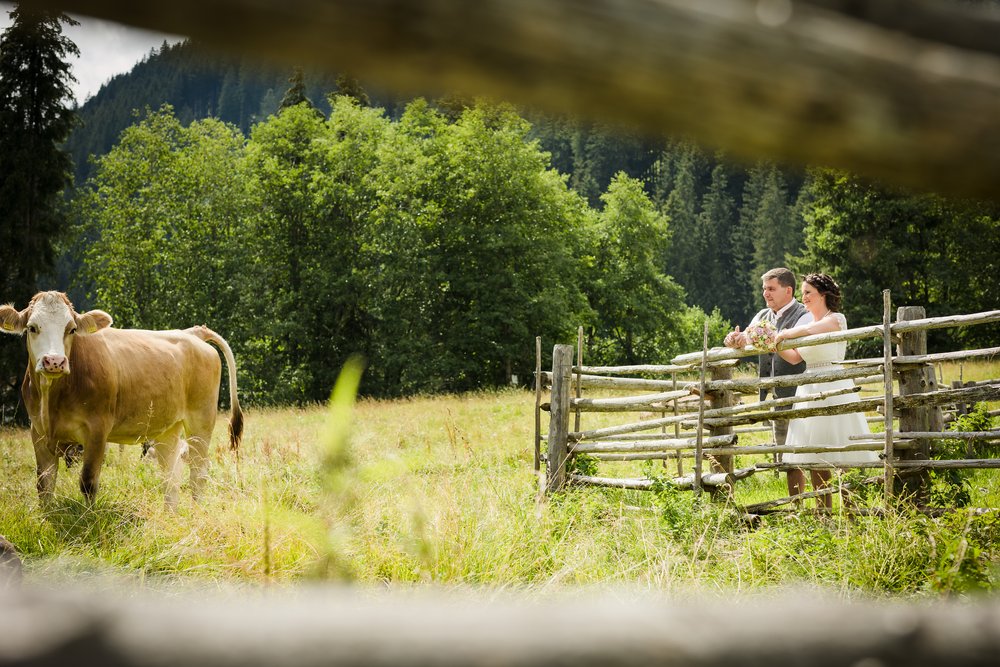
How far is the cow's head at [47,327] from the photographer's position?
5832 mm

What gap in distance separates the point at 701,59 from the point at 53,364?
635 cm

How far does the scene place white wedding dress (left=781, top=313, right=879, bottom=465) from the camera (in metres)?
5.75

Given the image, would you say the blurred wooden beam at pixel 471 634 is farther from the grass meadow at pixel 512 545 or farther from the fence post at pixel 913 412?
the fence post at pixel 913 412

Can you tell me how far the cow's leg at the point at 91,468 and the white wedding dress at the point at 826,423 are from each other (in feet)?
19.4

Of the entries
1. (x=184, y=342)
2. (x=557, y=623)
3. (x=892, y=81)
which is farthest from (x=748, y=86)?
(x=184, y=342)

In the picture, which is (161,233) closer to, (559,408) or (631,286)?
(631,286)

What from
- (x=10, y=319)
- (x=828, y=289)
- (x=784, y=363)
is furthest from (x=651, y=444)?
(x=10, y=319)

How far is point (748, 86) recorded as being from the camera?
0.73 metres

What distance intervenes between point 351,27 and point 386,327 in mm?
28970

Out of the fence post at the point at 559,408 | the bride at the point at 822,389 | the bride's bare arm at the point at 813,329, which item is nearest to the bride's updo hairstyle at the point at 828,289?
the bride at the point at 822,389

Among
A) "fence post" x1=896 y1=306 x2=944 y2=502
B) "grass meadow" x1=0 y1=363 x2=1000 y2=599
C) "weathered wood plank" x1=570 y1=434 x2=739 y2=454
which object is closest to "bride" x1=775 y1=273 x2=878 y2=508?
"fence post" x1=896 y1=306 x2=944 y2=502

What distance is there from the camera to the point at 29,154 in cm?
2142

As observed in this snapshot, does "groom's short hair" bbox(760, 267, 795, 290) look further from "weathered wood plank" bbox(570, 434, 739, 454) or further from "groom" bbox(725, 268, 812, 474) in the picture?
"weathered wood plank" bbox(570, 434, 739, 454)

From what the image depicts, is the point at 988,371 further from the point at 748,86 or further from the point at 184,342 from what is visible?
the point at 748,86
